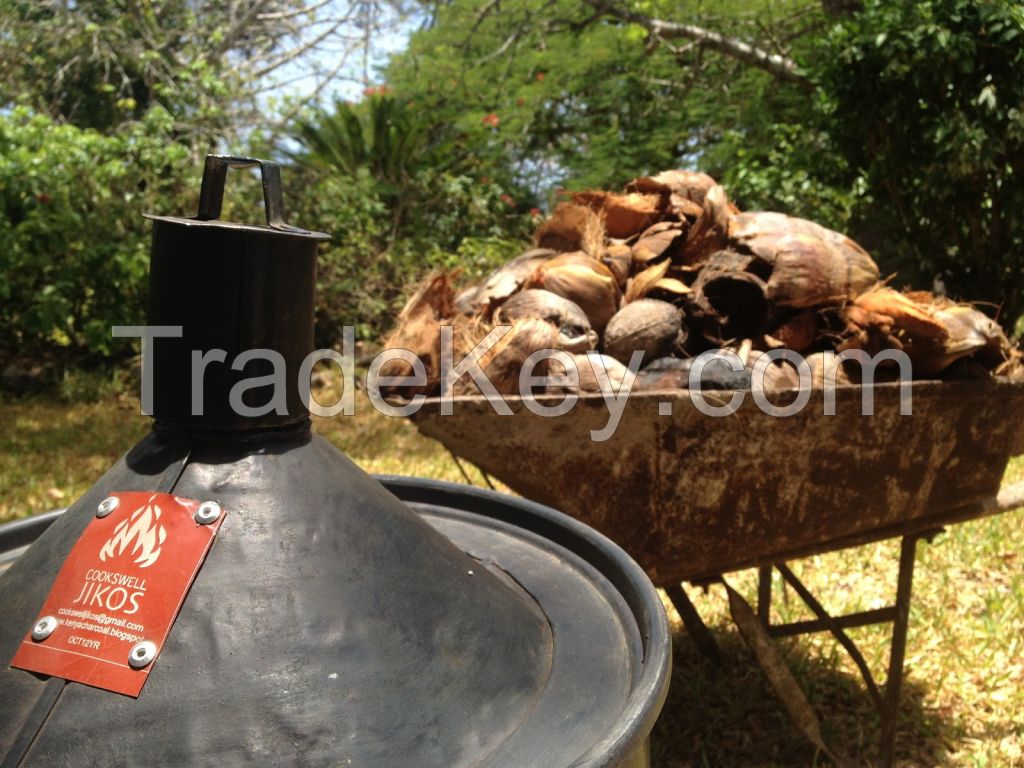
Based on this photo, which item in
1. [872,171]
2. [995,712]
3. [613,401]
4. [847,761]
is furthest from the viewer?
[872,171]

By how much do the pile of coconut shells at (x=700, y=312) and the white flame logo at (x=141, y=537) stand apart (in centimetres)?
107

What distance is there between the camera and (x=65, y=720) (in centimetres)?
82

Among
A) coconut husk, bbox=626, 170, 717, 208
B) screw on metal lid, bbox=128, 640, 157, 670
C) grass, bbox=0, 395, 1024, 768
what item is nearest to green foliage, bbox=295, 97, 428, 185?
grass, bbox=0, 395, 1024, 768

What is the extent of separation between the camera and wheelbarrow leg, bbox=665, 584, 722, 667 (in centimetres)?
271

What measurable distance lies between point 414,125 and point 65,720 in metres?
7.99

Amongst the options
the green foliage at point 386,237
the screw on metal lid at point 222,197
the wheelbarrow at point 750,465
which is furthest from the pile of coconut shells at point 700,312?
the green foliage at point 386,237

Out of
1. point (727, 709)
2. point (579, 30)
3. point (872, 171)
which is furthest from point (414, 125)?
point (727, 709)

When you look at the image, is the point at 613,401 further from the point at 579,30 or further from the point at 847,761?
the point at 579,30

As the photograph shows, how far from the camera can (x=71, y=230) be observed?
6125 mm

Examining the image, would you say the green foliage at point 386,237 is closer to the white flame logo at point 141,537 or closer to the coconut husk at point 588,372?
the coconut husk at point 588,372

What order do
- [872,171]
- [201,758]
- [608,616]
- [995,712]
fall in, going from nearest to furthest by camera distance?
[201,758], [608,616], [995,712], [872,171]

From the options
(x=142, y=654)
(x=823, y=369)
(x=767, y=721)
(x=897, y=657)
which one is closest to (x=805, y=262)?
(x=823, y=369)

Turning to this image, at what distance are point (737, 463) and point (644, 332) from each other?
0.38 m

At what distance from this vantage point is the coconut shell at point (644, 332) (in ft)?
6.95
